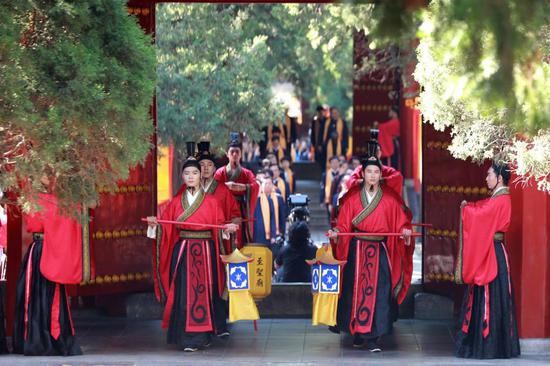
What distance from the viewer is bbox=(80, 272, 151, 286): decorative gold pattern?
13953 mm

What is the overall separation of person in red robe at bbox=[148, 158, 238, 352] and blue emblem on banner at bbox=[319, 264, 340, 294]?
95cm

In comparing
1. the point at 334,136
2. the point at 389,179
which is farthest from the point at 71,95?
the point at 334,136

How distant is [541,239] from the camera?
12234 millimetres

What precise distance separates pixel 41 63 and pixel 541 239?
16.9ft

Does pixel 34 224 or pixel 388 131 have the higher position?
pixel 388 131

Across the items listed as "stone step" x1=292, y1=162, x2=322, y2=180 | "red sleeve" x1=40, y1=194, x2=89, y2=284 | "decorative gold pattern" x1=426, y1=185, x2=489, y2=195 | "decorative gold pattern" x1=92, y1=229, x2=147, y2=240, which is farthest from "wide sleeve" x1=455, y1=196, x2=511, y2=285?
"stone step" x1=292, y1=162, x2=322, y2=180

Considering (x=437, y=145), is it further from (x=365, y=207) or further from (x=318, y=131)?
(x=318, y=131)

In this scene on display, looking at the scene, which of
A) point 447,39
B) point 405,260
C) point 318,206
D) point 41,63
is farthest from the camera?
point 318,206

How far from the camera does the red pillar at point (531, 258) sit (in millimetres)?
12211

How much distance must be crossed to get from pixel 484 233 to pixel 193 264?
2791 millimetres

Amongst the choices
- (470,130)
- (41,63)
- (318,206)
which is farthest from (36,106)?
(318,206)

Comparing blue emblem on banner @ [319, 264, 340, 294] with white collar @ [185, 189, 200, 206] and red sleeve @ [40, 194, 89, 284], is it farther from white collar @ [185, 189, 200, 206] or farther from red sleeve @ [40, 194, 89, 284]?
red sleeve @ [40, 194, 89, 284]

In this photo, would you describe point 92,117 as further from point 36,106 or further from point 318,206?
point 318,206

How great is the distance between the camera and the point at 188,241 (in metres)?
12.8
